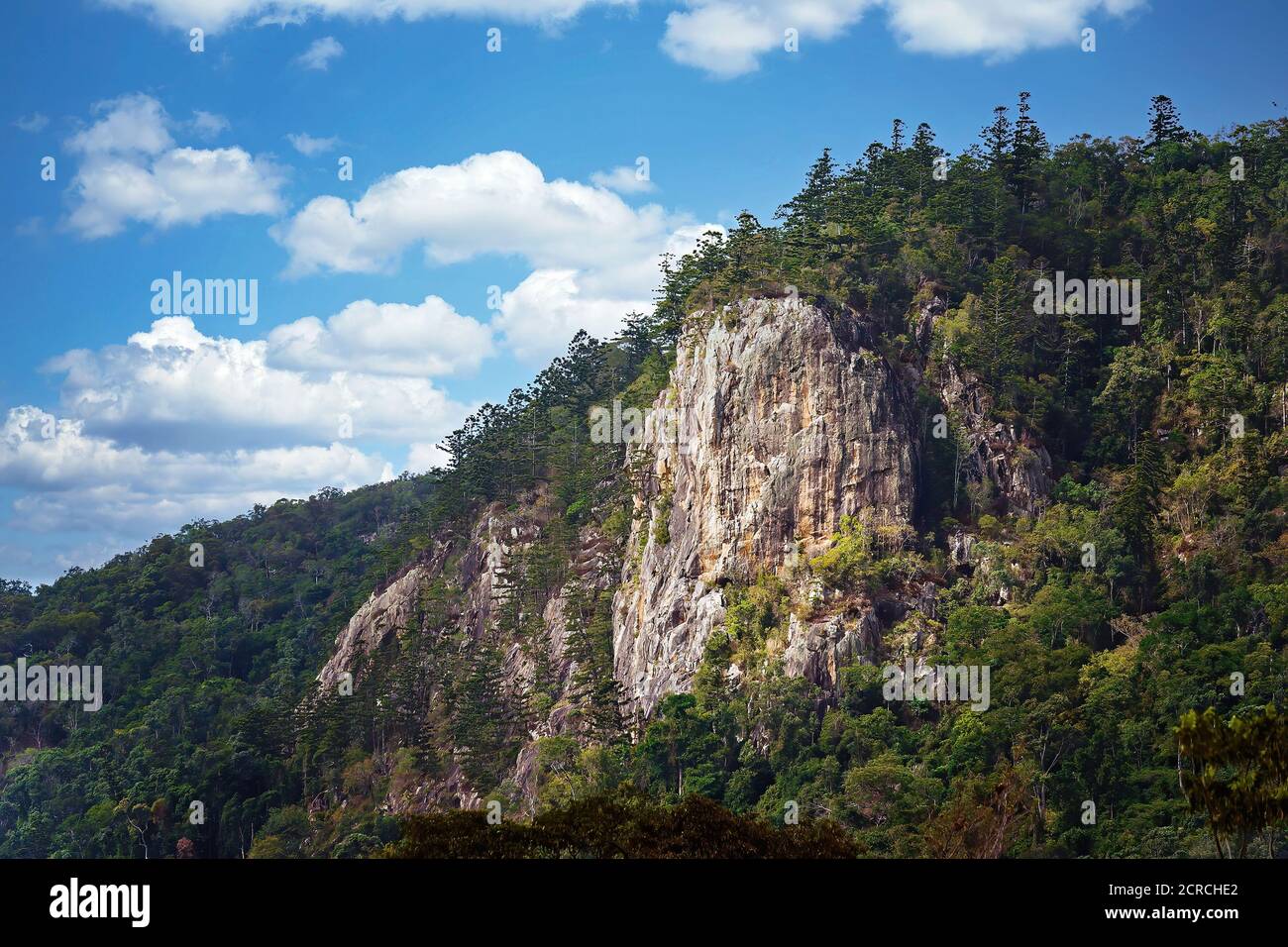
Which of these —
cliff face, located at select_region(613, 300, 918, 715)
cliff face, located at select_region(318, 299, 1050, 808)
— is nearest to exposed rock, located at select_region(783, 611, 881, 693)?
cliff face, located at select_region(318, 299, 1050, 808)

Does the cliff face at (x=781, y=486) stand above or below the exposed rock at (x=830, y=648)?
above

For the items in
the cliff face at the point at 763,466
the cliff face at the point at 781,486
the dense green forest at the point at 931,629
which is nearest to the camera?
the dense green forest at the point at 931,629

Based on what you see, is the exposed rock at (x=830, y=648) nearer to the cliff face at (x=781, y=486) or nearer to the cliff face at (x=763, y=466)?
the cliff face at (x=781, y=486)

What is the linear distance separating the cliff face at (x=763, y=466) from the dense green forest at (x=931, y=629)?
4.82 ft

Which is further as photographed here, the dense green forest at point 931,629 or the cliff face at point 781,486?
the cliff face at point 781,486

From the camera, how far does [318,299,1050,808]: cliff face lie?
49.2m

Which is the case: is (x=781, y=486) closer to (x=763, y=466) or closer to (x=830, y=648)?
(x=763, y=466)

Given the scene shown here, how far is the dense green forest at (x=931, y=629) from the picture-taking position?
124 ft

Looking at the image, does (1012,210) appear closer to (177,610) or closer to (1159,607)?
(1159,607)

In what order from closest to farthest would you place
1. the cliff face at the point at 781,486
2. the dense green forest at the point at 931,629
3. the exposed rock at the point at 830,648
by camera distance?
1. the dense green forest at the point at 931,629
2. the exposed rock at the point at 830,648
3. the cliff face at the point at 781,486

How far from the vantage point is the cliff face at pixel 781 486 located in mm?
49250

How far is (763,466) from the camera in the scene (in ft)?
176

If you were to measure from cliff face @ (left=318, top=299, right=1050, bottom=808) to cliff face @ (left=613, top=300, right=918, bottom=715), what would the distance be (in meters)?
0.06

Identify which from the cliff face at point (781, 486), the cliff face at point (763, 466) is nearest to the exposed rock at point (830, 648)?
the cliff face at point (781, 486)
